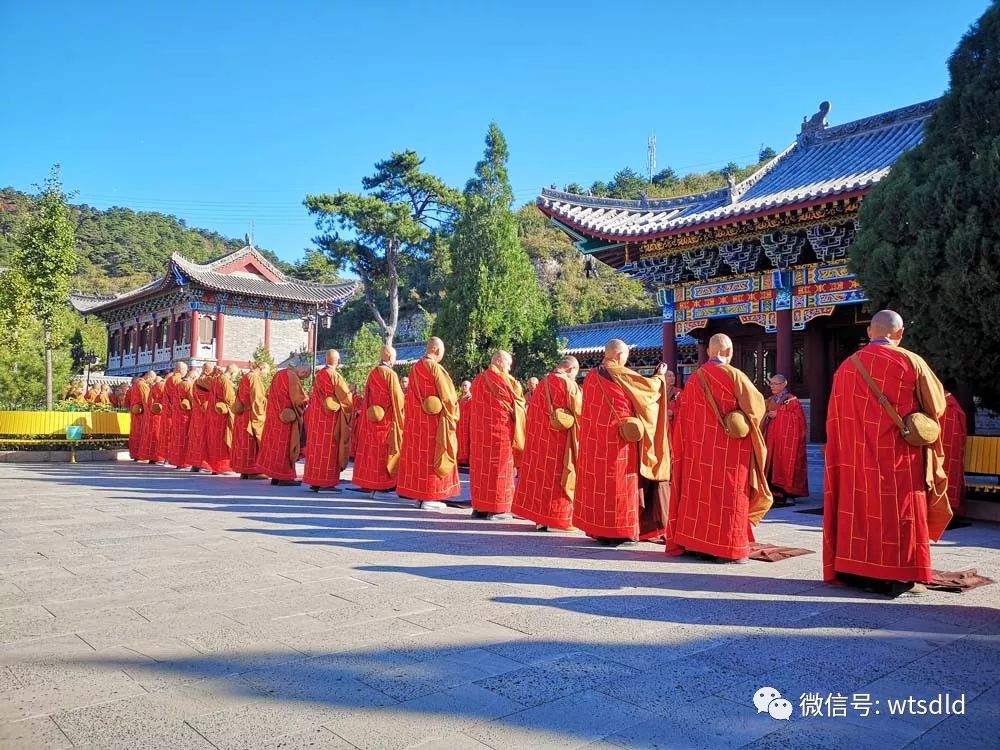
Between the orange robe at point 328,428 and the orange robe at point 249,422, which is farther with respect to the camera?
the orange robe at point 249,422

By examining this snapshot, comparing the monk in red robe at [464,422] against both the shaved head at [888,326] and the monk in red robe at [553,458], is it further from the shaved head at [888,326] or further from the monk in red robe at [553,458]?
the shaved head at [888,326]

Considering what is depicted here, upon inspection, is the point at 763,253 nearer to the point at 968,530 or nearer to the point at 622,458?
the point at 968,530

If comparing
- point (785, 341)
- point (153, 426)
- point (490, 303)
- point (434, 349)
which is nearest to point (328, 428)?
point (434, 349)

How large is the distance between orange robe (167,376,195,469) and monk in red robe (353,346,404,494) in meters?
5.28

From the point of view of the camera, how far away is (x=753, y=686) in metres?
3.00

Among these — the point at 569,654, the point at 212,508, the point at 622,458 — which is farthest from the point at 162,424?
the point at 569,654

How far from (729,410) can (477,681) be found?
3202mm

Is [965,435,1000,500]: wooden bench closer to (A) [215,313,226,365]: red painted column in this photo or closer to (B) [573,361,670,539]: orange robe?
(B) [573,361,670,539]: orange robe

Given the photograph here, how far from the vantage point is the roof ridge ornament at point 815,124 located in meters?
15.3

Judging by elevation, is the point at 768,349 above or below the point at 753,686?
above

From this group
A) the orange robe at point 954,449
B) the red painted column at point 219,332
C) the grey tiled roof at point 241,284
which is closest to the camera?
the orange robe at point 954,449

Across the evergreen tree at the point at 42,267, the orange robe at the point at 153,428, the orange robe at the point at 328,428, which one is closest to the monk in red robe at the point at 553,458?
the orange robe at the point at 328,428

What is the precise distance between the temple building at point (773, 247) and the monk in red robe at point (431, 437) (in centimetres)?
627

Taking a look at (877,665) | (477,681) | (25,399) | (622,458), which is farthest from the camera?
(25,399)
